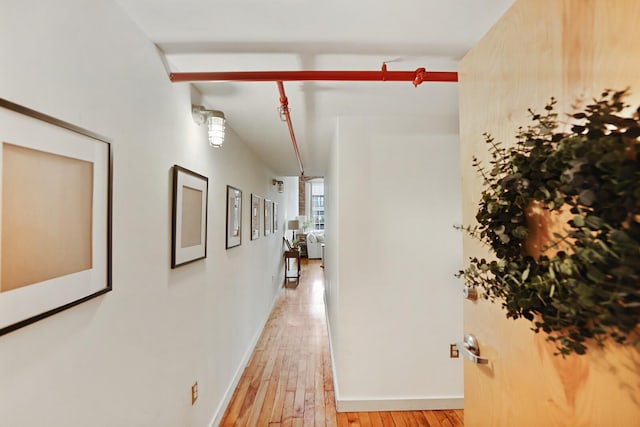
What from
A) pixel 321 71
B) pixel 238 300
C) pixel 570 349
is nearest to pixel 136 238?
pixel 321 71

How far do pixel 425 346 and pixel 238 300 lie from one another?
1727mm

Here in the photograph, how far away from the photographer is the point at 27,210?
0.70 m

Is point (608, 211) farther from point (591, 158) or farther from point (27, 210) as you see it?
point (27, 210)

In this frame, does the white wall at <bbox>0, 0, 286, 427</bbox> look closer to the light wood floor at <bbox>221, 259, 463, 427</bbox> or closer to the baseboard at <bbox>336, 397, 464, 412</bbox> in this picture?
the light wood floor at <bbox>221, 259, 463, 427</bbox>

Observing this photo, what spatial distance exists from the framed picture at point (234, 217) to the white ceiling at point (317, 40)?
789 mm

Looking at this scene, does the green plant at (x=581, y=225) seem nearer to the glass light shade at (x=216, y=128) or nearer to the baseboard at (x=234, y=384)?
the glass light shade at (x=216, y=128)

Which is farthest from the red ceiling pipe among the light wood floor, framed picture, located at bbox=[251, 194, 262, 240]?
the light wood floor

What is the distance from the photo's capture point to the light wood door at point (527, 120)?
542 mm

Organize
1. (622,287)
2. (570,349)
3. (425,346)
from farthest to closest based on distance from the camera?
1. (425,346)
2. (570,349)
3. (622,287)

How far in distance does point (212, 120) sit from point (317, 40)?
2.76ft

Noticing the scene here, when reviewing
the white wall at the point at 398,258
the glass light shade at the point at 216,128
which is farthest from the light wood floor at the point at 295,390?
the glass light shade at the point at 216,128

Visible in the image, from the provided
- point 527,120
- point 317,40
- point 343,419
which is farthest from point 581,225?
point 343,419

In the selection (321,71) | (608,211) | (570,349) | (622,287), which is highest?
(321,71)

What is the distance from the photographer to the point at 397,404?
2207mm
